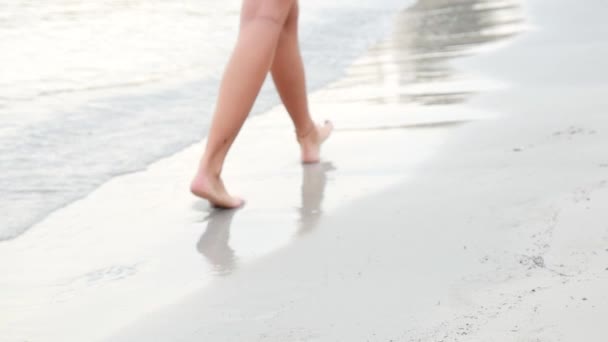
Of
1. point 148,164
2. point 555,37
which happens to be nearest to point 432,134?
point 148,164

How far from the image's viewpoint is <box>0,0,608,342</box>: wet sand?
82.8 inches

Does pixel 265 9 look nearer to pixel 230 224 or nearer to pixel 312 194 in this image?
pixel 312 194

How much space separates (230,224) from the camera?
9.89 feet

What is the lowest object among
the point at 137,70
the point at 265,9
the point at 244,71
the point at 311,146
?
the point at 137,70

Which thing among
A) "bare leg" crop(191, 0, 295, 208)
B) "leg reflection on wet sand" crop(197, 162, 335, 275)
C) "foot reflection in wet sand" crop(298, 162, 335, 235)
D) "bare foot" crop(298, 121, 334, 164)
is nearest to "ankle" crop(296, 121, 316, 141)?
"bare foot" crop(298, 121, 334, 164)

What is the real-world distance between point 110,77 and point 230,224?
10.3 feet

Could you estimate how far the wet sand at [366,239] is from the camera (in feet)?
6.90

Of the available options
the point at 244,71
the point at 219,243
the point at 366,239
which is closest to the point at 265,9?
the point at 244,71

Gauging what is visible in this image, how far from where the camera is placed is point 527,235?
247 cm

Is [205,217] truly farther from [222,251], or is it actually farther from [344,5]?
[344,5]

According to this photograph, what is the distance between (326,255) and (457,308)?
1.80 ft

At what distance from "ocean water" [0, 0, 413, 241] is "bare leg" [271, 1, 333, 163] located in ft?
1.92

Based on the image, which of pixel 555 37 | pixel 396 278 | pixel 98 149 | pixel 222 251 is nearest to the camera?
pixel 396 278

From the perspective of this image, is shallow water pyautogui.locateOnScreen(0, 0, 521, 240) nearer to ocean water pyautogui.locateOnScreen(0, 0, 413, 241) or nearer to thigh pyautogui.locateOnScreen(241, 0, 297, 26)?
ocean water pyautogui.locateOnScreen(0, 0, 413, 241)
